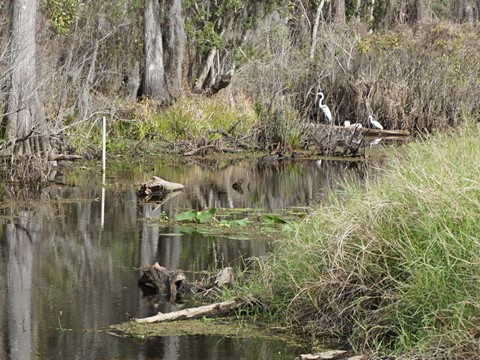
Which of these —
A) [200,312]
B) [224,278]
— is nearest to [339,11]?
[224,278]

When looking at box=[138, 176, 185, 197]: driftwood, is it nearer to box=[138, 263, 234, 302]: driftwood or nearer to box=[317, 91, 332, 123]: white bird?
box=[138, 263, 234, 302]: driftwood

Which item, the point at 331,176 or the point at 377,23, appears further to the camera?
the point at 377,23

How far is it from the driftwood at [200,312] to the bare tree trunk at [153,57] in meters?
21.0

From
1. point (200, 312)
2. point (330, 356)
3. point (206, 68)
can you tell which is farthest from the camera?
point (206, 68)

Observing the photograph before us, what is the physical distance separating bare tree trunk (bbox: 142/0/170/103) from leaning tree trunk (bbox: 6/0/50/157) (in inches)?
344

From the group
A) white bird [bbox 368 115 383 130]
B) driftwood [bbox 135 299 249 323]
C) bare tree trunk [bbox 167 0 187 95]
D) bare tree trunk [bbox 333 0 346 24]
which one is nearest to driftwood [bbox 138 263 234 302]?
driftwood [bbox 135 299 249 323]

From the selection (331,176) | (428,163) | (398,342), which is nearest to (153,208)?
(331,176)

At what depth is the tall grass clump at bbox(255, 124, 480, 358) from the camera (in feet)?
26.8

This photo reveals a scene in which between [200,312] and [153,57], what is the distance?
22.3m

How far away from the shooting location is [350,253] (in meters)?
9.04

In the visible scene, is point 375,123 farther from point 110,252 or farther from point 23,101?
point 110,252

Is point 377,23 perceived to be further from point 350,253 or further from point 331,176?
point 350,253

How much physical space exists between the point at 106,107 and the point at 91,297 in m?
15.4

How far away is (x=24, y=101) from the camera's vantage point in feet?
67.1
